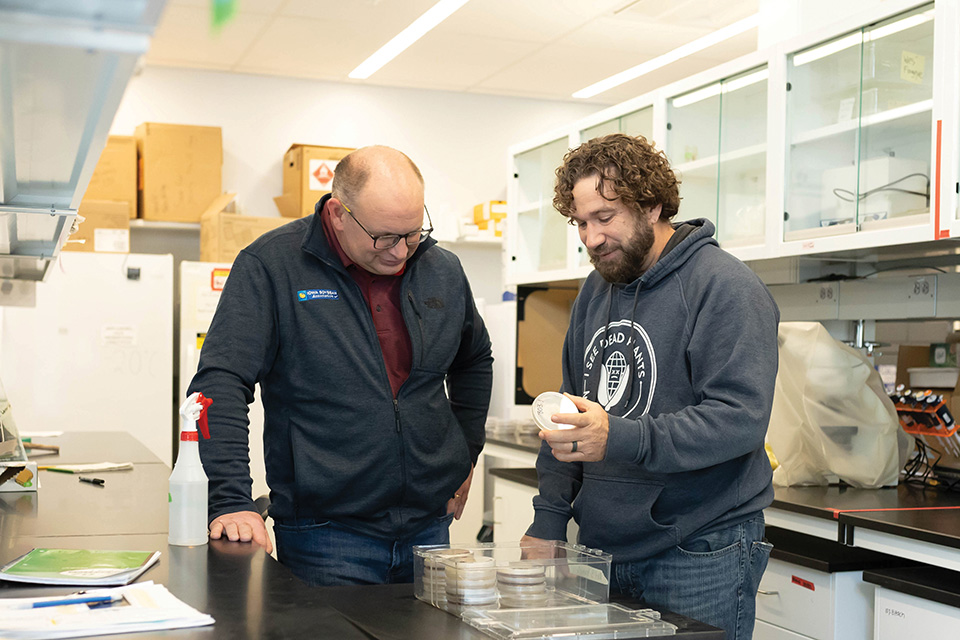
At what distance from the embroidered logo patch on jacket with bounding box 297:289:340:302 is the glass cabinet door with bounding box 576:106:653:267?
1533 millimetres

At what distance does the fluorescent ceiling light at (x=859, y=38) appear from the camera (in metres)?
2.34

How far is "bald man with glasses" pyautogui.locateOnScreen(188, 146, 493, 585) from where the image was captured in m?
1.82

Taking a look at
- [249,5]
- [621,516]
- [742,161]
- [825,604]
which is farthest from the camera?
[249,5]

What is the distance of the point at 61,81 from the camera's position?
934mm

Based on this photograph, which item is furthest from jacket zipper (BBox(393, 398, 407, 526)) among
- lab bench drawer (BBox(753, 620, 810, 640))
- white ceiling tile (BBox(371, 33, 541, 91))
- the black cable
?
white ceiling tile (BBox(371, 33, 541, 91))

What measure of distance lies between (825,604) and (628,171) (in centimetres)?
114

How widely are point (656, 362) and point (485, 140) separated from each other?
4.83m

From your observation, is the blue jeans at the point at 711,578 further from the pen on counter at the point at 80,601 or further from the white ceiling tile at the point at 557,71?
the white ceiling tile at the point at 557,71

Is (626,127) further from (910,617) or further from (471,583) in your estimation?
(471,583)

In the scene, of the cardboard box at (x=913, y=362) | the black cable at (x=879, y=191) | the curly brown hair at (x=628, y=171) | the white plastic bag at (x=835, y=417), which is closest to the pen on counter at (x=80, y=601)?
the curly brown hair at (x=628, y=171)

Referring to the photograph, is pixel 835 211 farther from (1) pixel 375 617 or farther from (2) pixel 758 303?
(1) pixel 375 617

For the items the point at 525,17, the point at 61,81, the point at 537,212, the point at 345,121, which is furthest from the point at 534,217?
the point at 61,81

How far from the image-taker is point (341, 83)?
6.00m

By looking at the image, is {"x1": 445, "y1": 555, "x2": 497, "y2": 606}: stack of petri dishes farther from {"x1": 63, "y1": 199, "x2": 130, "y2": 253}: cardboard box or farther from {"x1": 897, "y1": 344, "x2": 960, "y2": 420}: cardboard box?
{"x1": 63, "y1": 199, "x2": 130, "y2": 253}: cardboard box
